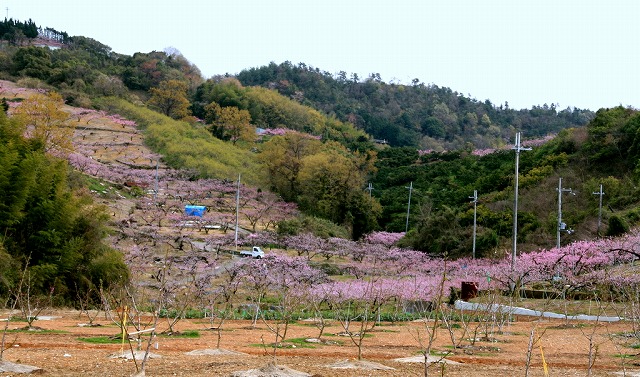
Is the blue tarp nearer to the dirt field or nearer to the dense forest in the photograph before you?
the dense forest

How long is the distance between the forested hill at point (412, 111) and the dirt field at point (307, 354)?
80.2 m

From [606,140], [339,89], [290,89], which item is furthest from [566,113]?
[606,140]

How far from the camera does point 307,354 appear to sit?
1230cm

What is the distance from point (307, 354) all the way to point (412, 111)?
101692 mm

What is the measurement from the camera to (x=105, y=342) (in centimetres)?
1341

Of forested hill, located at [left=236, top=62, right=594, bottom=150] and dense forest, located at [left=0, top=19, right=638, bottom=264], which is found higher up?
forested hill, located at [left=236, top=62, right=594, bottom=150]

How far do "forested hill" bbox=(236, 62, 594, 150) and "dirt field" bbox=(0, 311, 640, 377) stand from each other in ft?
263

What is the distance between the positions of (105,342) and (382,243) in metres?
32.4

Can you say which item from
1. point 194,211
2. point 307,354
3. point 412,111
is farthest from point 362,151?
point 307,354

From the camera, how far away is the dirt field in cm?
963

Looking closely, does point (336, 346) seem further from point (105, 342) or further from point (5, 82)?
point (5, 82)

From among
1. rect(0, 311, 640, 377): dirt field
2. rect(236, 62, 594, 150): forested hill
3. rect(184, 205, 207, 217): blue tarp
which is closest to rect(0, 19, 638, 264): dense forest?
rect(236, 62, 594, 150): forested hill

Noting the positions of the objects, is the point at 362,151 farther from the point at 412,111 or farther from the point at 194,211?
the point at 412,111

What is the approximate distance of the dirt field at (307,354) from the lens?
31.6 feet
